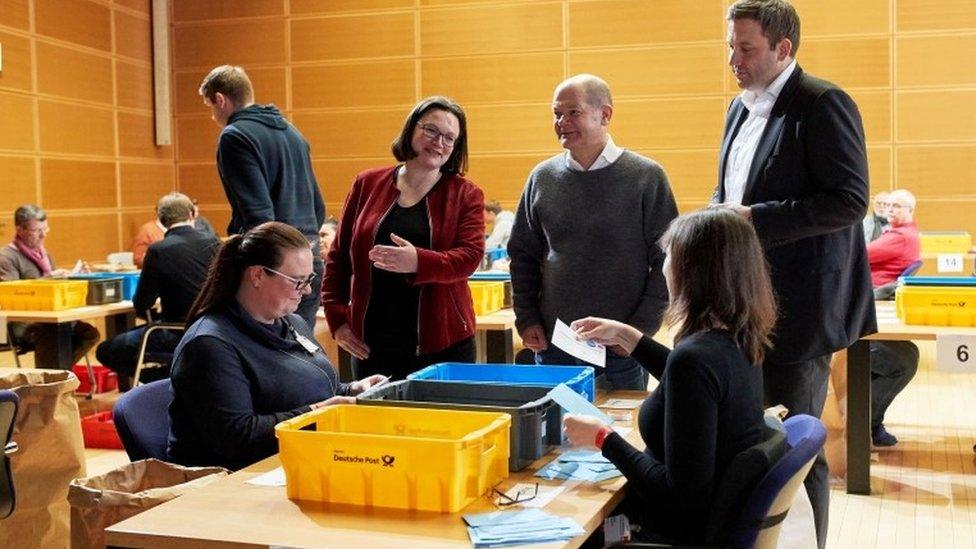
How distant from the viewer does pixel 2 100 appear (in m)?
8.49

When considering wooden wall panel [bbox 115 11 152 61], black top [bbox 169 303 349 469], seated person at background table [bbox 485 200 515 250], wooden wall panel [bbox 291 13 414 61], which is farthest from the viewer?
wooden wall panel [bbox 291 13 414 61]

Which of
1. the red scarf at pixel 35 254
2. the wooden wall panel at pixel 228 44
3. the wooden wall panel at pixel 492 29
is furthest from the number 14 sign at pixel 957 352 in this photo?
the wooden wall panel at pixel 228 44

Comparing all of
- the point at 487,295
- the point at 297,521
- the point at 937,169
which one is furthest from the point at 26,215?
the point at 937,169

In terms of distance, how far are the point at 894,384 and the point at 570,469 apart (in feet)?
11.2

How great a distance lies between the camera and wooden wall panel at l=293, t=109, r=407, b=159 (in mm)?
10570

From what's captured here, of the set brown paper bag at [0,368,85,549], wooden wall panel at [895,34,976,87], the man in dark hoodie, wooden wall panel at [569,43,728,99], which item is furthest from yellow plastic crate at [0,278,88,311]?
wooden wall panel at [895,34,976,87]

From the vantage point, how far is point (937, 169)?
30.0 ft

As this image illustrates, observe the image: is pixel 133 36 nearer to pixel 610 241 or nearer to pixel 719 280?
pixel 610 241

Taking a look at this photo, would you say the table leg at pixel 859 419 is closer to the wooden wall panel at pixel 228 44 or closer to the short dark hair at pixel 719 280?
the short dark hair at pixel 719 280

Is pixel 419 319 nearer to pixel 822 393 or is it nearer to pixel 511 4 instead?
pixel 822 393

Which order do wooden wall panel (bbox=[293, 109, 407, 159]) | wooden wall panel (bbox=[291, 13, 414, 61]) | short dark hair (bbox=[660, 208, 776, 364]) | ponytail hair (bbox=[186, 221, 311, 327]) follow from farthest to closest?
wooden wall panel (bbox=[293, 109, 407, 159]) < wooden wall panel (bbox=[291, 13, 414, 61]) < ponytail hair (bbox=[186, 221, 311, 327]) < short dark hair (bbox=[660, 208, 776, 364])

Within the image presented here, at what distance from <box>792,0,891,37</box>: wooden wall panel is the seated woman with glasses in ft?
22.0

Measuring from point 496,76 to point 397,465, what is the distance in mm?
8608

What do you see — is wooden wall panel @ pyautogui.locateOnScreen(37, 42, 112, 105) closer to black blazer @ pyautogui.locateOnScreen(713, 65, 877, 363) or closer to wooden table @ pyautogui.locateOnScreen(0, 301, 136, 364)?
wooden table @ pyautogui.locateOnScreen(0, 301, 136, 364)
